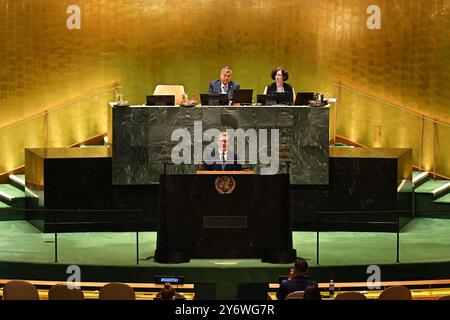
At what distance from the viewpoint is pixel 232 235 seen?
12.0 metres

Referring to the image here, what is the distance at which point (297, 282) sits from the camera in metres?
9.90

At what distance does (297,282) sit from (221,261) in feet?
6.66

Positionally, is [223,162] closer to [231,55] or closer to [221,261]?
[221,261]

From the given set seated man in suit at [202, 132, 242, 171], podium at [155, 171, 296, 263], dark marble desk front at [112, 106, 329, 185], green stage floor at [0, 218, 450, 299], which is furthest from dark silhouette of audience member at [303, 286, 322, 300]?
dark marble desk front at [112, 106, 329, 185]

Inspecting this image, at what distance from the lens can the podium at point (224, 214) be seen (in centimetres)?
1193

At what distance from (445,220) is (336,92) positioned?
2.73 m

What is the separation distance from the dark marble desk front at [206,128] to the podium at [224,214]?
4.56 feet

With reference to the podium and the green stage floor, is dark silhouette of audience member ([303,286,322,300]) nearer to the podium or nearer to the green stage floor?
the green stage floor

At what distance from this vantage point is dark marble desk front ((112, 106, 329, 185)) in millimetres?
13328

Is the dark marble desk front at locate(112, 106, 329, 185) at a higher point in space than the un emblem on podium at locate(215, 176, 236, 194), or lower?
higher

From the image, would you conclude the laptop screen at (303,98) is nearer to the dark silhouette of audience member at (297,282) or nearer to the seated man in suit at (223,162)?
the seated man in suit at (223,162)

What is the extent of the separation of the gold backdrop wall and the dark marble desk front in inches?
91.8

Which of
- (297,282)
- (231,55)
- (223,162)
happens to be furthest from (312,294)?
(231,55)

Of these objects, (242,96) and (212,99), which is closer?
(212,99)
